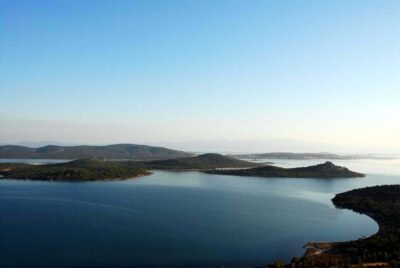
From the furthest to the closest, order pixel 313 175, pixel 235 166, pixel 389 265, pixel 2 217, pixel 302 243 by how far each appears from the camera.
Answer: pixel 235 166 → pixel 313 175 → pixel 2 217 → pixel 302 243 → pixel 389 265

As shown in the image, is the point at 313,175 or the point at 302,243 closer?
the point at 302,243

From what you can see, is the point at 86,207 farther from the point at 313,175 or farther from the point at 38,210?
the point at 313,175

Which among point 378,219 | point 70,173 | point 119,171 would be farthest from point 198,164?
point 378,219

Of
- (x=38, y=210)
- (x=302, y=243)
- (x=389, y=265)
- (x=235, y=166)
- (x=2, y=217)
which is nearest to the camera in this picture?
(x=389, y=265)

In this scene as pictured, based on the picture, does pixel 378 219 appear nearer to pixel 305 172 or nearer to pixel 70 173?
pixel 305 172

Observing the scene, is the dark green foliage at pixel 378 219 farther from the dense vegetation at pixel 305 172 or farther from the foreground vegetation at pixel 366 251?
the dense vegetation at pixel 305 172

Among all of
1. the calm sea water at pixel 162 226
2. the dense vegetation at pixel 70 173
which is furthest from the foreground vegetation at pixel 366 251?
the dense vegetation at pixel 70 173

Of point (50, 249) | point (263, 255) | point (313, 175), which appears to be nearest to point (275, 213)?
→ point (263, 255)
